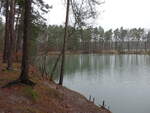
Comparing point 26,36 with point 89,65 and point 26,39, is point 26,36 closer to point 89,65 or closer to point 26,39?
point 26,39

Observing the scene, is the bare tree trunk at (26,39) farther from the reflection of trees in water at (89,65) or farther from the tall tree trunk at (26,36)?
the reflection of trees in water at (89,65)

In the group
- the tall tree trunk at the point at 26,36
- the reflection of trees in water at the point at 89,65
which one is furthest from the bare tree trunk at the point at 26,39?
the reflection of trees in water at the point at 89,65

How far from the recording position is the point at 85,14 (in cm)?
1213

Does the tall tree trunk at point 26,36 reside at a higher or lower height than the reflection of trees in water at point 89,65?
higher

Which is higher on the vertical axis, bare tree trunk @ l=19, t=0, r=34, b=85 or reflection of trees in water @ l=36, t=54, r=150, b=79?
bare tree trunk @ l=19, t=0, r=34, b=85

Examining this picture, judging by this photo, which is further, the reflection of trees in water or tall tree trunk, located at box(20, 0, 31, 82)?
the reflection of trees in water

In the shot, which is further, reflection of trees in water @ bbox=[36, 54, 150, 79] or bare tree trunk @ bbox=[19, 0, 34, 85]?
reflection of trees in water @ bbox=[36, 54, 150, 79]

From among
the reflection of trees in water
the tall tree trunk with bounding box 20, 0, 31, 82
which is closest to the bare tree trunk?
the tall tree trunk with bounding box 20, 0, 31, 82

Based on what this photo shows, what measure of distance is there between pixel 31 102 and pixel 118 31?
268 ft

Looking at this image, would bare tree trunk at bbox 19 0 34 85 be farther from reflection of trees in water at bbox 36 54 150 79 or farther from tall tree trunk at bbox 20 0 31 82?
reflection of trees in water at bbox 36 54 150 79

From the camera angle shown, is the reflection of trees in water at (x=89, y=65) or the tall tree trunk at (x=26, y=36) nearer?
the tall tree trunk at (x=26, y=36)

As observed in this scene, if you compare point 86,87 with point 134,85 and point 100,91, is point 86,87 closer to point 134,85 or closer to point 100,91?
point 100,91

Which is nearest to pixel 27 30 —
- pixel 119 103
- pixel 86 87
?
pixel 119 103

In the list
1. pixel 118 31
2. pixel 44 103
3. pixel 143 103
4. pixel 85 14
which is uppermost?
pixel 118 31
